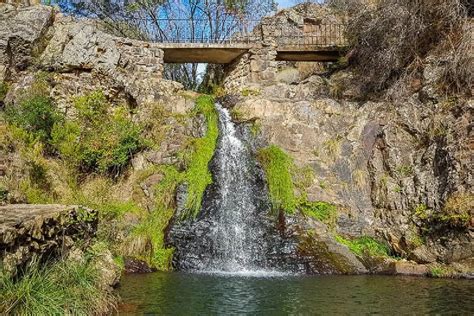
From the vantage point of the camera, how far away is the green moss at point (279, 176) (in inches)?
569

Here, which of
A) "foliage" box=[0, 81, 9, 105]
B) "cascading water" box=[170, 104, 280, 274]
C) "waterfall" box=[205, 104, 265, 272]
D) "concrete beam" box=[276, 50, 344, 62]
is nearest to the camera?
"cascading water" box=[170, 104, 280, 274]

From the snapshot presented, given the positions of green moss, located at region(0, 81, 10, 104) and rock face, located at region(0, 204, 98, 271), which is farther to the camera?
green moss, located at region(0, 81, 10, 104)

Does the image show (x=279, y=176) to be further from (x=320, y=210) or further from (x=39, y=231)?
(x=39, y=231)

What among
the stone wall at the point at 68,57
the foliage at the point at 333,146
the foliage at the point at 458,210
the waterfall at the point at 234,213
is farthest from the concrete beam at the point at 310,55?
the foliage at the point at 458,210

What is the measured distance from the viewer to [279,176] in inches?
602

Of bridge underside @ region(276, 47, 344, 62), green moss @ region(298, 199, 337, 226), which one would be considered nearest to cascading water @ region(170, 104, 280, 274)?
green moss @ region(298, 199, 337, 226)

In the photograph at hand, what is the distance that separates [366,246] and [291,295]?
5.22 metres

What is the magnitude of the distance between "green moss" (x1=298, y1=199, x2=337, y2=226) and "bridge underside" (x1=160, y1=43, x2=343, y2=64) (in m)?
8.69

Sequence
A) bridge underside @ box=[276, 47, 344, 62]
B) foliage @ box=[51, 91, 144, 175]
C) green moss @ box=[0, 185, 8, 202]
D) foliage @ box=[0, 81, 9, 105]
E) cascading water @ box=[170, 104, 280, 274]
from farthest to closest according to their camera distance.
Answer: bridge underside @ box=[276, 47, 344, 62] < foliage @ box=[0, 81, 9, 105] < foliage @ box=[51, 91, 144, 175] < cascading water @ box=[170, 104, 280, 274] < green moss @ box=[0, 185, 8, 202]

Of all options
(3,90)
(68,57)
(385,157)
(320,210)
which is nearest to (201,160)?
(320,210)

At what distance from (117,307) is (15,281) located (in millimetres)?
2195

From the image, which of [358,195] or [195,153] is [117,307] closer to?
[195,153]

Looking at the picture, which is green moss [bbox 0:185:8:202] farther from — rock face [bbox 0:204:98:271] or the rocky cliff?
rock face [bbox 0:204:98:271]

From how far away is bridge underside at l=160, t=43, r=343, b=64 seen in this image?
20.5 meters
